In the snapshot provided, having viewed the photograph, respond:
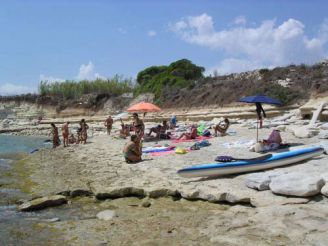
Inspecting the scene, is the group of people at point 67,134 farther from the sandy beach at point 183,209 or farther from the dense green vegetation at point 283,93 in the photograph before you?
the dense green vegetation at point 283,93

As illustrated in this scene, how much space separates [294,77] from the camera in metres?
38.6

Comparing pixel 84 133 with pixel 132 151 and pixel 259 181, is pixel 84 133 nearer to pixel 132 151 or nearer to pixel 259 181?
pixel 132 151

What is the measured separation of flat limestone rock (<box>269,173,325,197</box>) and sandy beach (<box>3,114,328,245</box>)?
0.08 metres

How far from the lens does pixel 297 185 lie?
7.11 m

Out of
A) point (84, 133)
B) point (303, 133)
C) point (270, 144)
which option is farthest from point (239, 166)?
point (84, 133)

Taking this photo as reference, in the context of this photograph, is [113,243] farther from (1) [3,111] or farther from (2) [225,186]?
(1) [3,111]

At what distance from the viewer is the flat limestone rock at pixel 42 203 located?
8227 mm

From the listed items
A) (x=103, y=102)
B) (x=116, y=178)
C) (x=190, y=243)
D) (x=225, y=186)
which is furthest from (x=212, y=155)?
(x=103, y=102)

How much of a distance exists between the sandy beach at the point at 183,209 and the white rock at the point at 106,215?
0.10 metres

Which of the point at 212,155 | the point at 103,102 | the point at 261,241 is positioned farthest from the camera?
the point at 103,102

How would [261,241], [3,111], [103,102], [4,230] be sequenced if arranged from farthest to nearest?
1. [3,111]
2. [103,102]
3. [4,230]
4. [261,241]

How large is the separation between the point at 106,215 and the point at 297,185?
336cm

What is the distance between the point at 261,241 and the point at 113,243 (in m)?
2.07

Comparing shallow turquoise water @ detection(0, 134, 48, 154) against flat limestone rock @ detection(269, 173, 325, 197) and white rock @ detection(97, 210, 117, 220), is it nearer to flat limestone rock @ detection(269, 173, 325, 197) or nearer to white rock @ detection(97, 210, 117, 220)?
white rock @ detection(97, 210, 117, 220)
